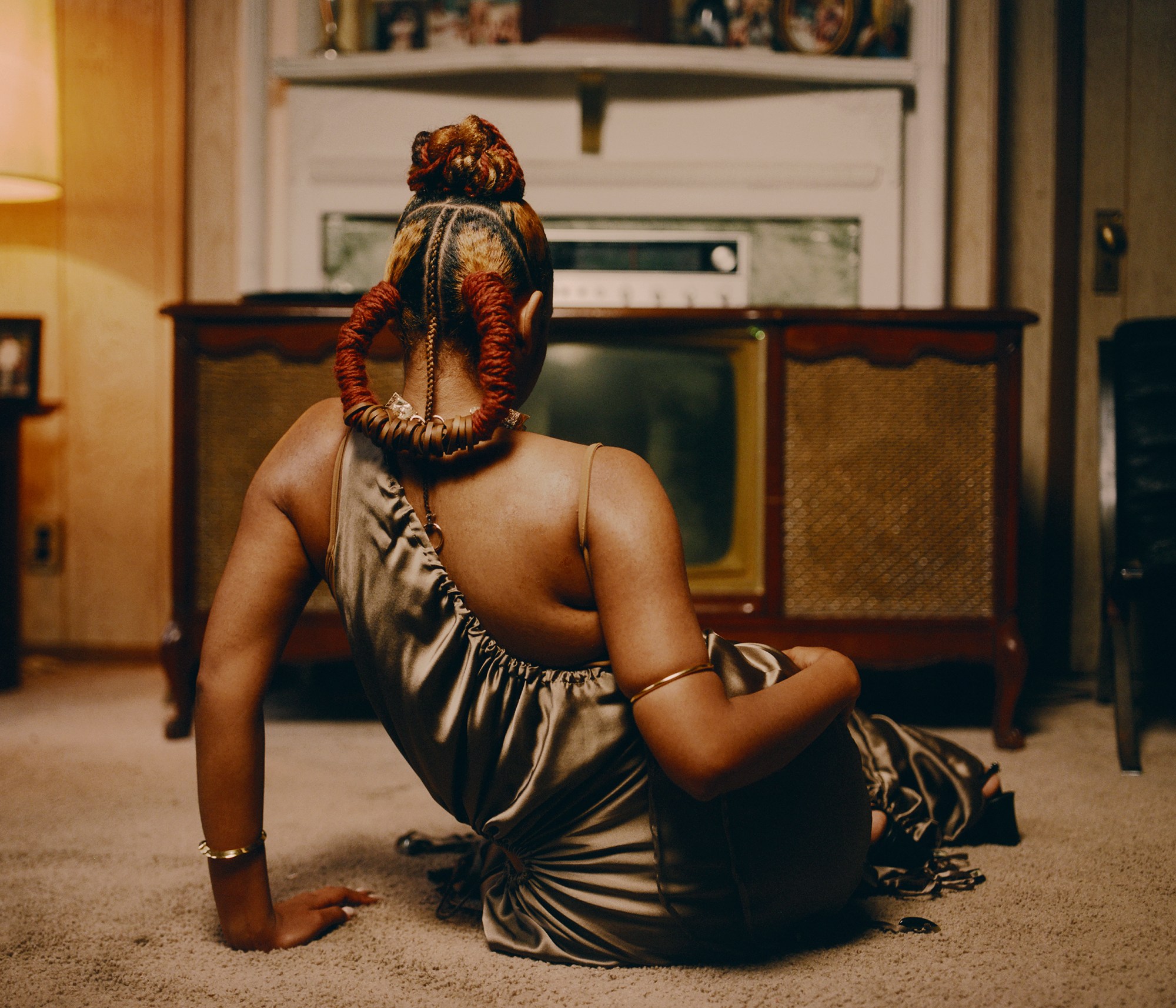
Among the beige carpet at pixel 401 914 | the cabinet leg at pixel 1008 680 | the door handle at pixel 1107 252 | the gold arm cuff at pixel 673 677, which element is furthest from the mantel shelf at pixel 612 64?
the gold arm cuff at pixel 673 677

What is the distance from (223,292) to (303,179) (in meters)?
0.38

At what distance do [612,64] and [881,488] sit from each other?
133cm

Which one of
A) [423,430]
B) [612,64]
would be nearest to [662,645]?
[423,430]

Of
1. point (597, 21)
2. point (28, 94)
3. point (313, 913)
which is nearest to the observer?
point (313, 913)

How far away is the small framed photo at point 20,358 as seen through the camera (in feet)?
7.79

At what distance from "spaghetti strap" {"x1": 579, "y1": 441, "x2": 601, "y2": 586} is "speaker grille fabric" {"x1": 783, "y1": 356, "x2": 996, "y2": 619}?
1146 millimetres

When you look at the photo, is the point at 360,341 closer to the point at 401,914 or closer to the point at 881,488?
the point at 401,914

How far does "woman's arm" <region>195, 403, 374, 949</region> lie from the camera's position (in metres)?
0.87

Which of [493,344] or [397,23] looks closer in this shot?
[493,344]

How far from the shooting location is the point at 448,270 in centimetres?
79

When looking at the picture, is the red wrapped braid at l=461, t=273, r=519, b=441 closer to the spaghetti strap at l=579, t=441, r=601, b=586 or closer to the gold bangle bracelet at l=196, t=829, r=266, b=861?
the spaghetti strap at l=579, t=441, r=601, b=586

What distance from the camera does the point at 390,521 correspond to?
0.83 metres

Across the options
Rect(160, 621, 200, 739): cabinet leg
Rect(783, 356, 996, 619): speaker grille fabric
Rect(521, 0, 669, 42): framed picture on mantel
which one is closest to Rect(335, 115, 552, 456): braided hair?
Rect(783, 356, 996, 619): speaker grille fabric

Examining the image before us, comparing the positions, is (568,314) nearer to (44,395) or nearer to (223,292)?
(223,292)
